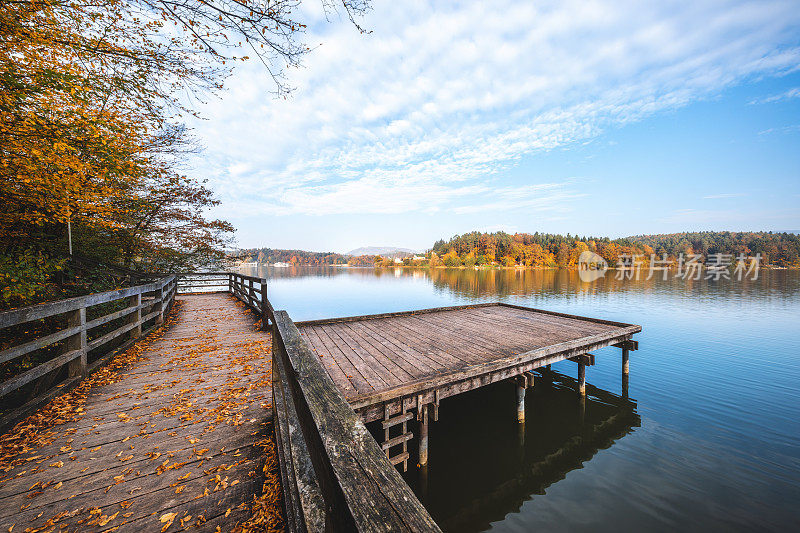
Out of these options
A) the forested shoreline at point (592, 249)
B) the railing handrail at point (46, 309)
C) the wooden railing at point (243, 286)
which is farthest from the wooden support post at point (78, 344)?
the forested shoreline at point (592, 249)

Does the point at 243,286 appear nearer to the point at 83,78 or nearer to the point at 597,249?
the point at 83,78

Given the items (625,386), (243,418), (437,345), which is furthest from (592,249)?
(243,418)

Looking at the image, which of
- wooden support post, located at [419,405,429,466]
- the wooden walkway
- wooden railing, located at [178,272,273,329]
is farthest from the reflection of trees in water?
the wooden walkway

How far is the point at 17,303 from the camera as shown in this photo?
228 inches

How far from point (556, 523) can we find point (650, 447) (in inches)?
149

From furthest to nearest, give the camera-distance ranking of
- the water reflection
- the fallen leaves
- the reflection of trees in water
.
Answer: the reflection of trees in water, the water reflection, the fallen leaves

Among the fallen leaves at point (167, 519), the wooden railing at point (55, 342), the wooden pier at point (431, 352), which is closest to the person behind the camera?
the fallen leaves at point (167, 519)

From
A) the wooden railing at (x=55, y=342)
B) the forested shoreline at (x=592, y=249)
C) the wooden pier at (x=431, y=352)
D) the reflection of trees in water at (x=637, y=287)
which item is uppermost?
the forested shoreline at (x=592, y=249)

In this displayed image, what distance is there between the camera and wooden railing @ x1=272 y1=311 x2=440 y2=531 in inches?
34.2

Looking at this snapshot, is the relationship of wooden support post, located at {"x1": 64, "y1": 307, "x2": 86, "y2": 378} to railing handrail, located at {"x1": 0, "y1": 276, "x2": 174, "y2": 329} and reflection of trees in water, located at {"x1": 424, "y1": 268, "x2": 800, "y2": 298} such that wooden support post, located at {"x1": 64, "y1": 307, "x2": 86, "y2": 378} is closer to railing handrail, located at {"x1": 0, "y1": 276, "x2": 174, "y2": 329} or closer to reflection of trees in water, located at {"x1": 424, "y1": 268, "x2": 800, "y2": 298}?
→ railing handrail, located at {"x1": 0, "y1": 276, "x2": 174, "y2": 329}

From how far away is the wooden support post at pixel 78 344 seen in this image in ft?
15.5

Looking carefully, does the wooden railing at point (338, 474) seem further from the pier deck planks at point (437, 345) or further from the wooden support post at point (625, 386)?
the wooden support post at point (625, 386)

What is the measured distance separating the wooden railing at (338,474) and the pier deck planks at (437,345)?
282cm

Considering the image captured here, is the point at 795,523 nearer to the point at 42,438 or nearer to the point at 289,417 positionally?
the point at 289,417
